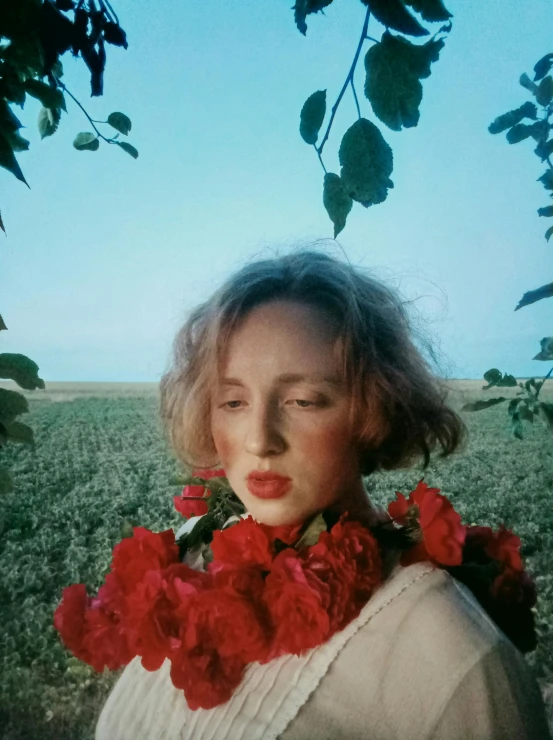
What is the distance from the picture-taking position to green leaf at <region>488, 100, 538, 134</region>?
95cm

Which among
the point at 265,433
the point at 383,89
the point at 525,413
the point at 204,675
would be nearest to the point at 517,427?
the point at 525,413

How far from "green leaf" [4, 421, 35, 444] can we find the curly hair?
23cm

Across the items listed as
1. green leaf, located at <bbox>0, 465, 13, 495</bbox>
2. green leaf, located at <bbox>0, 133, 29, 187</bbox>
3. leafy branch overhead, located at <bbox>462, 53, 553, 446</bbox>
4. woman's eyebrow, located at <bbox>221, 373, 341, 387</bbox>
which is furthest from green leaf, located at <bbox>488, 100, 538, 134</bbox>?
green leaf, located at <bbox>0, 465, 13, 495</bbox>

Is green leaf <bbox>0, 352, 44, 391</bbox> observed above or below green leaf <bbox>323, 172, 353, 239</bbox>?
below

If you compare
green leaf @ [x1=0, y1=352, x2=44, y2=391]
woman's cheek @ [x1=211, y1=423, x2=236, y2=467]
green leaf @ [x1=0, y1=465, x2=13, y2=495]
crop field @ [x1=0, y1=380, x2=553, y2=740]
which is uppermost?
green leaf @ [x1=0, y1=352, x2=44, y2=391]

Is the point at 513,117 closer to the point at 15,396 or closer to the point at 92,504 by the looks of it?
the point at 15,396

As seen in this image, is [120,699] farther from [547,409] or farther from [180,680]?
[547,409]

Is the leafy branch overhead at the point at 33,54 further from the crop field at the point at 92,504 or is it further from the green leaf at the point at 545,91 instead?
the green leaf at the point at 545,91

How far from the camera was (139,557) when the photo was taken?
76 cm

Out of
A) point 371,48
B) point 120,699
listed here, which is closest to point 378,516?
point 120,699

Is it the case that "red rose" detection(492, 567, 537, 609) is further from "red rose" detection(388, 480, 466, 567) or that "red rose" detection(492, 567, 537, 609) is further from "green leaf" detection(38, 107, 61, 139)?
"green leaf" detection(38, 107, 61, 139)

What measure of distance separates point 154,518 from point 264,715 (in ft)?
2.24

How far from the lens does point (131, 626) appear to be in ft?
2.29

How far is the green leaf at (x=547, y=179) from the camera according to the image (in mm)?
915
